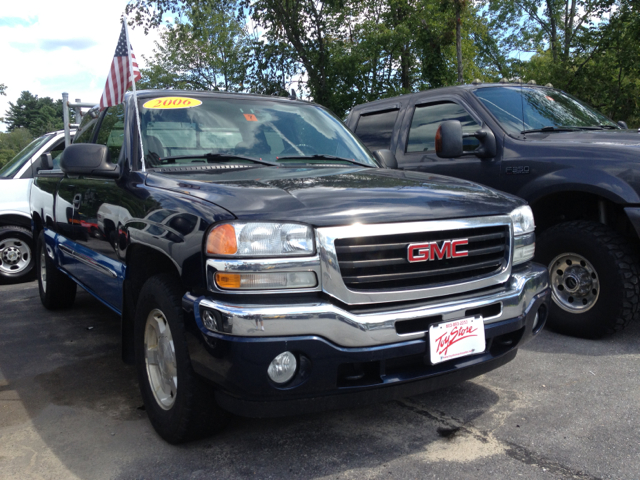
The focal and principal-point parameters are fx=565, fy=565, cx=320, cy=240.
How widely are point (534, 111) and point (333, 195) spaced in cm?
331

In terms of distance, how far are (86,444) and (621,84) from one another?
12.9 meters

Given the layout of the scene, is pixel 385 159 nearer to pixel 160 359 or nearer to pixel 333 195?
pixel 333 195

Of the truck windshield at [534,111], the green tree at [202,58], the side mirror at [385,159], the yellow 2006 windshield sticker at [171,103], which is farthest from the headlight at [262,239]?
the green tree at [202,58]

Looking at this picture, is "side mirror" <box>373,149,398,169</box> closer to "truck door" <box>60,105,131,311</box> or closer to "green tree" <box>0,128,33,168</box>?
"truck door" <box>60,105,131,311</box>

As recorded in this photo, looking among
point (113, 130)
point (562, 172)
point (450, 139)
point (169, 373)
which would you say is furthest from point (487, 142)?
point (169, 373)

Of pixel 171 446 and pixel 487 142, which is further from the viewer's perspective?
pixel 487 142

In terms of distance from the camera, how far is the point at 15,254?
24.7 ft

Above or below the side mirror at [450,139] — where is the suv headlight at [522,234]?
below

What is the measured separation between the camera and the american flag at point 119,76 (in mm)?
4206

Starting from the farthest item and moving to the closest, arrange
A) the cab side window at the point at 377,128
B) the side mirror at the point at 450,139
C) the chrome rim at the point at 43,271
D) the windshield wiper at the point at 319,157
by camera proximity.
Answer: the cab side window at the point at 377,128 < the chrome rim at the point at 43,271 < the side mirror at the point at 450,139 < the windshield wiper at the point at 319,157

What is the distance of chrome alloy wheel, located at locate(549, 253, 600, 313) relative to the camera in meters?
4.19

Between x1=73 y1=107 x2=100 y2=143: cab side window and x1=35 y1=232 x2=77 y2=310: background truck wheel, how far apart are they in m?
1.08

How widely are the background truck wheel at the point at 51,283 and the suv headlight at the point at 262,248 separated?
3542 mm

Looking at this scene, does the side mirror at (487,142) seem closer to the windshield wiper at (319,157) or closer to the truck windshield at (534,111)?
the truck windshield at (534,111)
